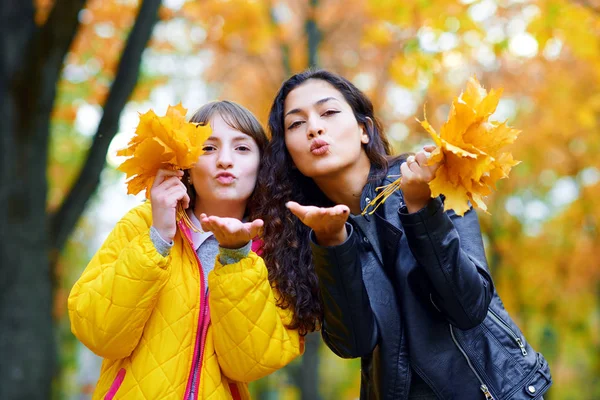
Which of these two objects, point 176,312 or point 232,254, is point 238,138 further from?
point 176,312

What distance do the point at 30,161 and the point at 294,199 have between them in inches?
152

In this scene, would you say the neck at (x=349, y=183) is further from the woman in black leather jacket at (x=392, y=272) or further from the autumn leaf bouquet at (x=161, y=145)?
the autumn leaf bouquet at (x=161, y=145)

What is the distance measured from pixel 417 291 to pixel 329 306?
1.22 feet

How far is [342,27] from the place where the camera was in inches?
465

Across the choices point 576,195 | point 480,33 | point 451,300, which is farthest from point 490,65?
point 451,300

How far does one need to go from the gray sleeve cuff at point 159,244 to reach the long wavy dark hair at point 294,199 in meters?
0.51

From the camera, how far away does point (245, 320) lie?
2.48m

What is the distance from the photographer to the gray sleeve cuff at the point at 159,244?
2523mm

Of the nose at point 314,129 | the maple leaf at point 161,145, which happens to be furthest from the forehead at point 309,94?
the maple leaf at point 161,145

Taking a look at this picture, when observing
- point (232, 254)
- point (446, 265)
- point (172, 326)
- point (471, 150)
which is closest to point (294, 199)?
point (232, 254)

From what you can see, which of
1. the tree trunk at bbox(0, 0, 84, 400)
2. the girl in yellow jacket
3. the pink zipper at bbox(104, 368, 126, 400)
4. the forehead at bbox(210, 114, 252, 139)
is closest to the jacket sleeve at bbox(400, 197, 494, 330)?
the girl in yellow jacket

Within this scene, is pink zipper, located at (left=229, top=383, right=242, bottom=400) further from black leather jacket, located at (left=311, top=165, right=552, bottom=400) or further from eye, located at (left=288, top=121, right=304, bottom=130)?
eye, located at (left=288, top=121, right=304, bottom=130)

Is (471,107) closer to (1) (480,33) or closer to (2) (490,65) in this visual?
(1) (480,33)

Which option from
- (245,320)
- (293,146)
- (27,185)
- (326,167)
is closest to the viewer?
(245,320)
